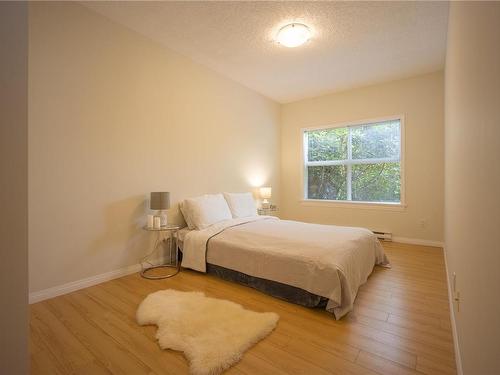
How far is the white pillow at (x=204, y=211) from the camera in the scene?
3125mm

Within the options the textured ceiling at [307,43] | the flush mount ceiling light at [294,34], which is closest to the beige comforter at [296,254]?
the flush mount ceiling light at [294,34]

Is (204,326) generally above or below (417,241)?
below

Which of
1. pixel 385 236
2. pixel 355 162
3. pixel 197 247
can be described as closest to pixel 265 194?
pixel 355 162

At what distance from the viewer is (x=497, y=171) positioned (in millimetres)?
723

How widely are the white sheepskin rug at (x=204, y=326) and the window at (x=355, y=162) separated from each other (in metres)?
3.47

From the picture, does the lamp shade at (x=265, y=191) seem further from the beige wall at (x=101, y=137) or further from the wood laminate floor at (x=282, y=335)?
the wood laminate floor at (x=282, y=335)

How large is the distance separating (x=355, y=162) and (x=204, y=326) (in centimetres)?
402

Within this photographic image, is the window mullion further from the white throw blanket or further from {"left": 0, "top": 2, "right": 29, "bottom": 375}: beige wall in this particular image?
{"left": 0, "top": 2, "right": 29, "bottom": 375}: beige wall

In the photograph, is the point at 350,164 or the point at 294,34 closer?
the point at 294,34

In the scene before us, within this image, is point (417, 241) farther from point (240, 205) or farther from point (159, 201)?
point (159, 201)

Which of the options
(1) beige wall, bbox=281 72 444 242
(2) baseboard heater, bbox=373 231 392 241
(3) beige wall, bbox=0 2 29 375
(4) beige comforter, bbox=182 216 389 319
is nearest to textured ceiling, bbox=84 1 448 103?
(1) beige wall, bbox=281 72 444 242

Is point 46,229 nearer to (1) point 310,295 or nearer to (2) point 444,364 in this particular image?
(1) point 310,295

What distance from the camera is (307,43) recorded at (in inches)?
120

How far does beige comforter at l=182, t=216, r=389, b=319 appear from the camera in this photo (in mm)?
1989
